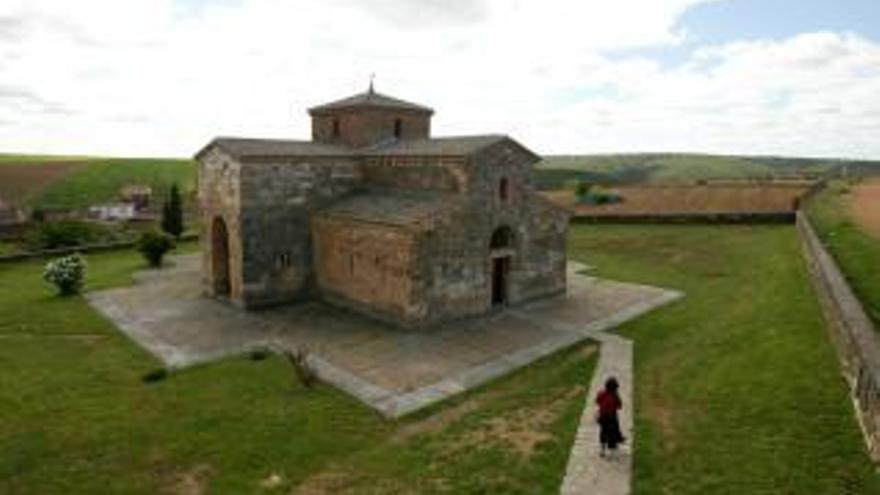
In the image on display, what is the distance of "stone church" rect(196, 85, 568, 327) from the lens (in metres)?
20.9

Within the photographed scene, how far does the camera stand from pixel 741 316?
19234mm

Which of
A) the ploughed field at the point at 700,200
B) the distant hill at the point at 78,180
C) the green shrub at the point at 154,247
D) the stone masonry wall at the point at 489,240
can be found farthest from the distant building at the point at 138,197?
the stone masonry wall at the point at 489,240

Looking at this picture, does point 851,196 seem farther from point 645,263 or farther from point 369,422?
point 369,422

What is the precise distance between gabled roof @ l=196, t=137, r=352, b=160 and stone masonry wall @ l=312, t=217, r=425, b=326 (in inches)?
107

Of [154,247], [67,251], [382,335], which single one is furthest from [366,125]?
[67,251]

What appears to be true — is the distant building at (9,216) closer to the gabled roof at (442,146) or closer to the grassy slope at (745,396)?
the gabled roof at (442,146)

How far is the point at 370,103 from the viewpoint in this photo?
1065 inches

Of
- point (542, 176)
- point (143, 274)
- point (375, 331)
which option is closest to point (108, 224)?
point (143, 274)

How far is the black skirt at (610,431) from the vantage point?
11148 mm

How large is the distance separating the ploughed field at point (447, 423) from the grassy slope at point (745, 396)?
0.15 feet

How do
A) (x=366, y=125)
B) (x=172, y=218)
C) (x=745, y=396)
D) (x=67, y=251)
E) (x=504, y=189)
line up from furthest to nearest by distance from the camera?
1. (x=172, y=218)
2. (x=67, y=251)
3. (x=366, y=125)
4. (x=504, y=189)
5. (x=745, y=396)

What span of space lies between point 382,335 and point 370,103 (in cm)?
1137

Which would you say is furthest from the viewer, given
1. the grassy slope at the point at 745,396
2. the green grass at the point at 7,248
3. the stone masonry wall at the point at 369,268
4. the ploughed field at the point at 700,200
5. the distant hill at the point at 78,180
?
the distant hill at the point at 78,180

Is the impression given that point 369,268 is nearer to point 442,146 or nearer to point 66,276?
point 442,146
